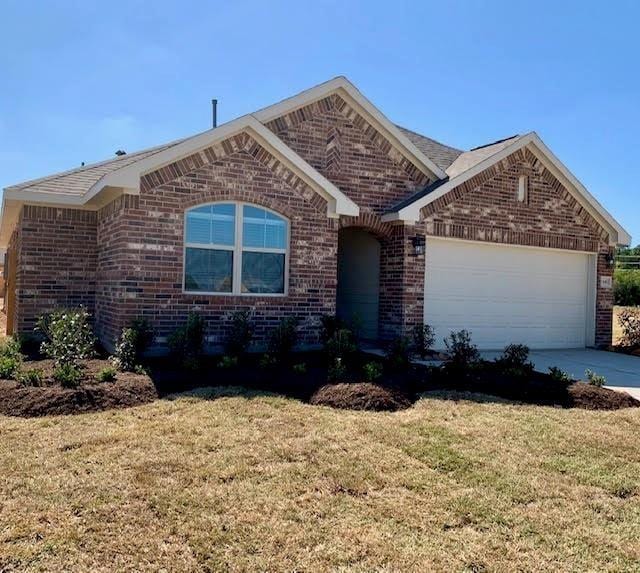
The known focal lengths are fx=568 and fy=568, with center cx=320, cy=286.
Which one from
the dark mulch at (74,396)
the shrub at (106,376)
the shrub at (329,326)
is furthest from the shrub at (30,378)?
the shrub at (329,326)

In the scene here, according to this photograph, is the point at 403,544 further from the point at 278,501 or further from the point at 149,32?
the point at 149,32

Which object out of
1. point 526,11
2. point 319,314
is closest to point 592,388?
point 319,314

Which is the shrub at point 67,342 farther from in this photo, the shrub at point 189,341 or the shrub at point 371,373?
the shrub at point 371,373

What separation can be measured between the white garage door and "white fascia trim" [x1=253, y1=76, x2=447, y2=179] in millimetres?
2051

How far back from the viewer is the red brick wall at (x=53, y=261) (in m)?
11.3

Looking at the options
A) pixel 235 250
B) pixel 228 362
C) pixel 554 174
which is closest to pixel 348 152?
pixel 235 250

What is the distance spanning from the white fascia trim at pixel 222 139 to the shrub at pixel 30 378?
10.6 ft

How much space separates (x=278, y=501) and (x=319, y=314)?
679 centimetres

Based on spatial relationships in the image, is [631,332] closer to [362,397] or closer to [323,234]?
[323,234]

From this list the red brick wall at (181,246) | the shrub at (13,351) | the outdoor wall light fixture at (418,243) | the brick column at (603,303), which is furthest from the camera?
the brick column at (603,303)

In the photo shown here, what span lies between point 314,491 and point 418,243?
823cm

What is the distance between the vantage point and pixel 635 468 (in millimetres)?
5234

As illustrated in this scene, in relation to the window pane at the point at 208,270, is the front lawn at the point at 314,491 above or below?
below

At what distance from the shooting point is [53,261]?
11461 millimetres
